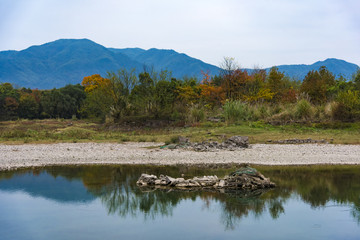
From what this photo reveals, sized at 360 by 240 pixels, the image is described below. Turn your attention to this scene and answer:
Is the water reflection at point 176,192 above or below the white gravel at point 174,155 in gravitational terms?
below

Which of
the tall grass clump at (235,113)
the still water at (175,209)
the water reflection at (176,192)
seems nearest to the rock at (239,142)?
the water reflection at (176,192)

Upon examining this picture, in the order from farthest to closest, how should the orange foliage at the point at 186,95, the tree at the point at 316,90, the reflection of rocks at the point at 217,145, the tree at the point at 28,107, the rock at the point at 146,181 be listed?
the tree at the point at 28,107
the tree at the point at 316,90
the orange foliage at the point at 186,95
the reflection of rocks at the point at 217,145
the rock at the point at 146,181

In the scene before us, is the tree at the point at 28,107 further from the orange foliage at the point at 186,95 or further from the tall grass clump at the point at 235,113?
the tall grass clump at the point at 235,113

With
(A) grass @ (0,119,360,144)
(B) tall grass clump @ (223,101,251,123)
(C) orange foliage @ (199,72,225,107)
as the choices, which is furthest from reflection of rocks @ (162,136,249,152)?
(C) orange foliage @ (199,72,225,107)

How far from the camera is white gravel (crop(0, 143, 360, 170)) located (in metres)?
15.8

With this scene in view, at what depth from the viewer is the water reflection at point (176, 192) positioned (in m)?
10.0

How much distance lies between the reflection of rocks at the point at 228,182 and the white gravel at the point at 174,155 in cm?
354

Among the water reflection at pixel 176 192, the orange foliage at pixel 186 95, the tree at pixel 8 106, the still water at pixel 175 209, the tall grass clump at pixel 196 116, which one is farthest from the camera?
the tree at pixel 8 106

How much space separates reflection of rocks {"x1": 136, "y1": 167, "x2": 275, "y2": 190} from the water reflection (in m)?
0.44

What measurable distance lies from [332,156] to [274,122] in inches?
349

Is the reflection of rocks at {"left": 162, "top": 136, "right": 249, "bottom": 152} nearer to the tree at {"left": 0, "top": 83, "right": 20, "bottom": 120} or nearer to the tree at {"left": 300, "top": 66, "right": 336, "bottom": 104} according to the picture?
the tree at {"left": 300, "top": 66, "right": 336, "bottom": 104}

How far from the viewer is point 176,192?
1141cm

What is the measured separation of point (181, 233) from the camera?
27.2 feet


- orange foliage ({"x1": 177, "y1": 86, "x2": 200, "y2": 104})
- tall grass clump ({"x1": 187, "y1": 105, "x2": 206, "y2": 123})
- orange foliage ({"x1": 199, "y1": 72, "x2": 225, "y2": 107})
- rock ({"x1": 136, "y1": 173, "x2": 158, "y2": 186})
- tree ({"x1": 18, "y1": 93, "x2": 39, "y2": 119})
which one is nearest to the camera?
rock ({"x1": 136, "y1": 173, "x2": 158, "y2": 186})
